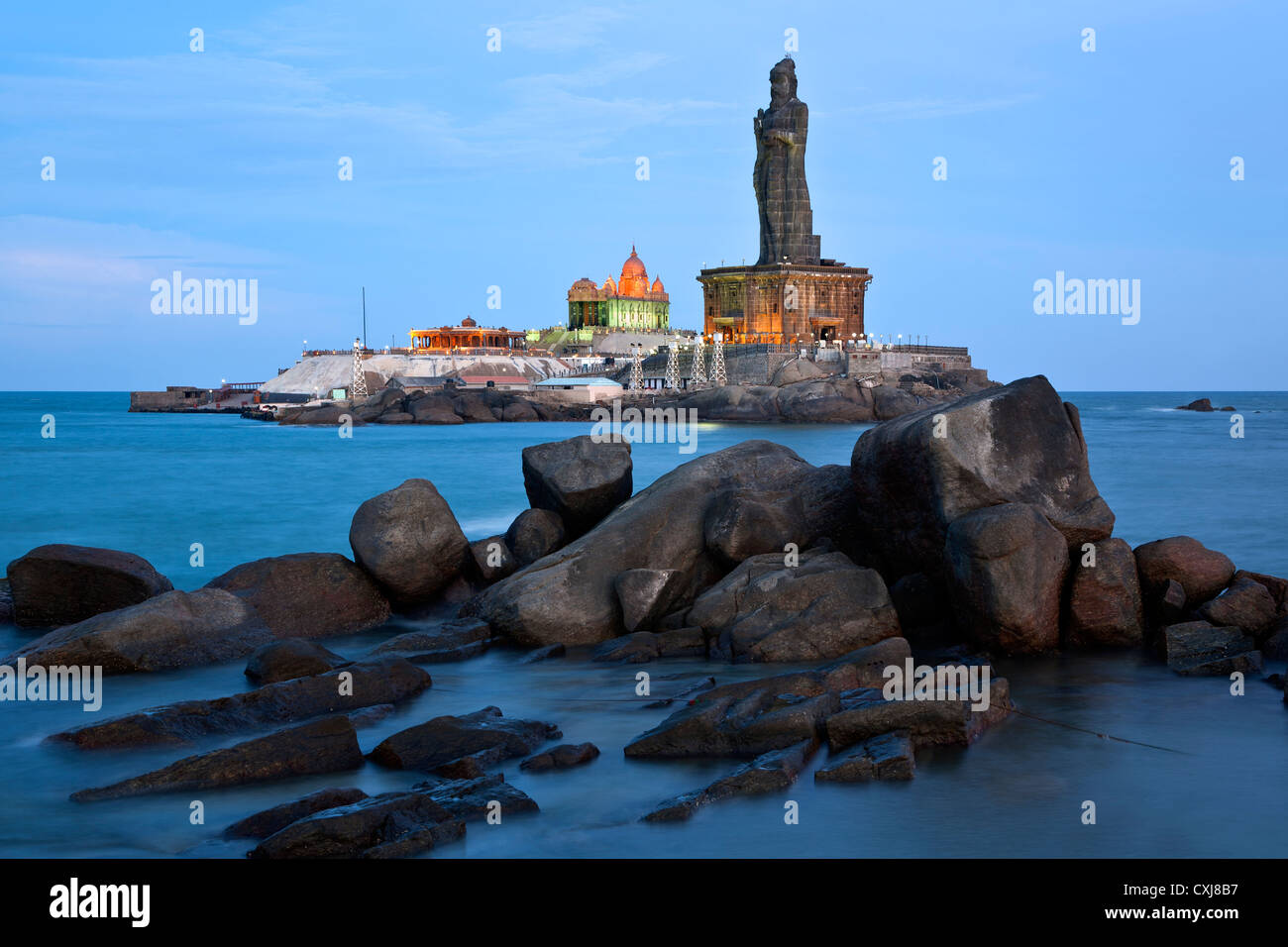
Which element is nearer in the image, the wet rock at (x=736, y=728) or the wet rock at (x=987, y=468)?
the wet rock at (x=736, y=728)

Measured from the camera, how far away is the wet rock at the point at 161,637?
17.1 m

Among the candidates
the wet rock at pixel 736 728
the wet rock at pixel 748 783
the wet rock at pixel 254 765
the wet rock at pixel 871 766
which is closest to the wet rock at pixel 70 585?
the wet rock at pixel 254 765

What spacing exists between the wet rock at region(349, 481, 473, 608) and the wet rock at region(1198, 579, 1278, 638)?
1192 centimetres

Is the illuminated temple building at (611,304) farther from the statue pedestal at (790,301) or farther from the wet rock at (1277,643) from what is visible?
the wet rock at (1277,643)

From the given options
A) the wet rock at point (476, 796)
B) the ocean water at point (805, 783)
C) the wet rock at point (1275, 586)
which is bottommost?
the ocean water at point (805, 783)

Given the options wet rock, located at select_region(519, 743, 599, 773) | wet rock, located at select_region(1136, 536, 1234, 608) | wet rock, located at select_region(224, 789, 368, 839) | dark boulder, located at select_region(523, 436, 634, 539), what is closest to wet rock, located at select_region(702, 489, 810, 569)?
dark boulder, located at select_region(523, 436, 634, 539)

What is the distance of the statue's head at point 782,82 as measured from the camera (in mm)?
137250

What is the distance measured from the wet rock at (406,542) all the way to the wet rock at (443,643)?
1.68m

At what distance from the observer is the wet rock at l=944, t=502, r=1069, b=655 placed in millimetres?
16516

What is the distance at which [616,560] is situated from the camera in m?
19.9

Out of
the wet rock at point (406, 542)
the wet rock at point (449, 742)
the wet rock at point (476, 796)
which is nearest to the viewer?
the wet rock at point (476, 796)

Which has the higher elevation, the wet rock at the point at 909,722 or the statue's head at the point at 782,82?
the statue's head at the point at 782,82

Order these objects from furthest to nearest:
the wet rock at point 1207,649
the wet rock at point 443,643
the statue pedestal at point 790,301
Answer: the statue pedestal at point 790,301, the wet rock at point 443,643, the wet rock at point 1207,649
